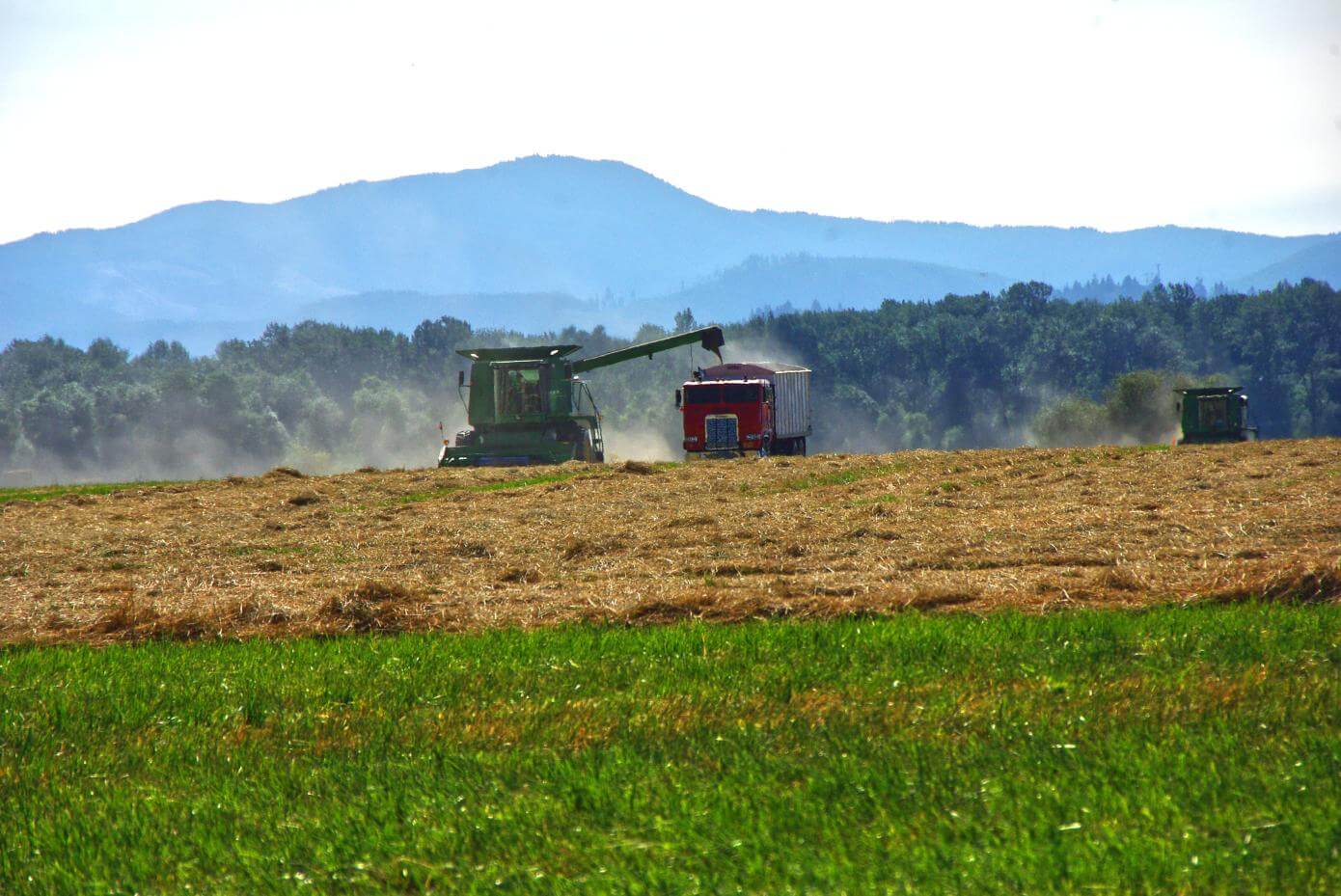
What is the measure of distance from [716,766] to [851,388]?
151288mm

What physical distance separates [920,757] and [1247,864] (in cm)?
167

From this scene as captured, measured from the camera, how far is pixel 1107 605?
9.98m

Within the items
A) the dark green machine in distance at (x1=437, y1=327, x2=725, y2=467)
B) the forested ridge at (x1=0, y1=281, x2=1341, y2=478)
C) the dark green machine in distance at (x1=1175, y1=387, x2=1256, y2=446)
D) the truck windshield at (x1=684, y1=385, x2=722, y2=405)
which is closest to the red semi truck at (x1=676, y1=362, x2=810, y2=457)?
the truck windshield at (x1=684, y1=385, x2=722, y2=405)

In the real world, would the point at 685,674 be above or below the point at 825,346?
below

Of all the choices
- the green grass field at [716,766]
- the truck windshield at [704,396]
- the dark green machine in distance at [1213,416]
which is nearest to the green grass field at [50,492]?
the truck windshield at [704,396]

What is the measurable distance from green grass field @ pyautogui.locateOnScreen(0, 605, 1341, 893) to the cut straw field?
5.72 feet

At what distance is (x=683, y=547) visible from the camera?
50.1ft

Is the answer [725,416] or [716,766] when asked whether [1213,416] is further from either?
[716,766]

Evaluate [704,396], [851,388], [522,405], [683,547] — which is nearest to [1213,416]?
[704,396]

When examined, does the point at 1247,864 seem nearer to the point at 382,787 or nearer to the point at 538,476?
the point at 382,787

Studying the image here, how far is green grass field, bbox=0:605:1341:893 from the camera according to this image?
189 inches

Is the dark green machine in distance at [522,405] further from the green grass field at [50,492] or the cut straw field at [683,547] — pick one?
the cut straw field at [683,547]

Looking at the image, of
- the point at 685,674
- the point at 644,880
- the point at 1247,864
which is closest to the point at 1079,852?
the point at 1247,864

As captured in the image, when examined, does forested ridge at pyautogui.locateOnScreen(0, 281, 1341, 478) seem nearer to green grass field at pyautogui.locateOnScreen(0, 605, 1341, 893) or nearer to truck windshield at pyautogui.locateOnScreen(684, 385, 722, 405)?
truck windshield at pyautogui.locateOnScreen(684, 385, 722, 405)
